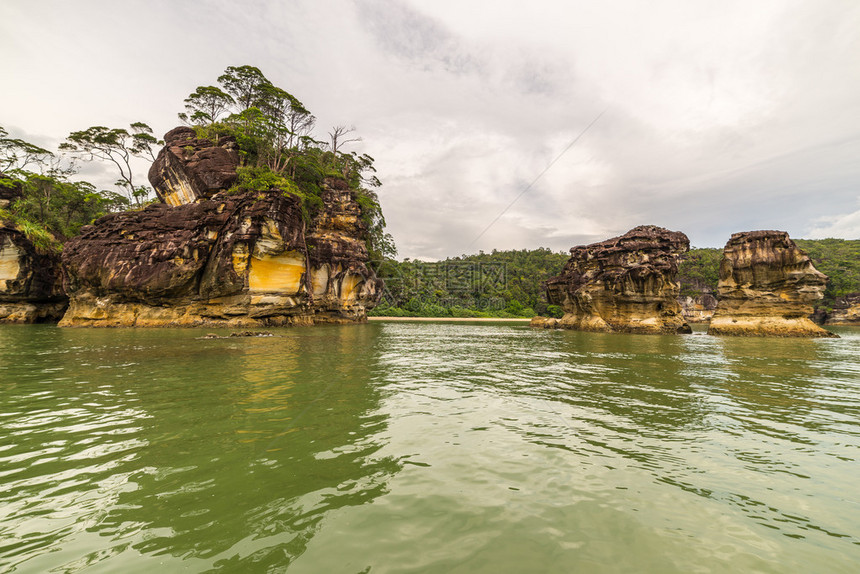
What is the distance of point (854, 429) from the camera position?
18.9 feet

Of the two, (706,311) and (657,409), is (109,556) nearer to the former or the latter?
(657,409)

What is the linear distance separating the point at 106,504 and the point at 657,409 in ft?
28.1

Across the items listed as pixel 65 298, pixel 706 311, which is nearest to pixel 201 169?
pixel 65 298

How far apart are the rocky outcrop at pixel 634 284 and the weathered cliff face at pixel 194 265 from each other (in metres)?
32.6

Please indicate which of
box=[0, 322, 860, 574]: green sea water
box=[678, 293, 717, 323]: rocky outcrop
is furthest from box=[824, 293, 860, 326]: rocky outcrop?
box=[0, 322, 860, 574]: green sea water

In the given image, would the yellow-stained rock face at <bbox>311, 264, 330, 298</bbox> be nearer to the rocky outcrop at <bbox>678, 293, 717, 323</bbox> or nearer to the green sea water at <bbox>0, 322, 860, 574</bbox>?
the green sea water at <bbox>0, 322, 860, 574</bbox>

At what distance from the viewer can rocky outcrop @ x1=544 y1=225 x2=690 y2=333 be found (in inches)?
1373

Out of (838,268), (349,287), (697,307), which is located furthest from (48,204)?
(838,268)

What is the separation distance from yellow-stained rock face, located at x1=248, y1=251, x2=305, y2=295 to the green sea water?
21.3 m

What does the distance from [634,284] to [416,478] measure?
1532 inches

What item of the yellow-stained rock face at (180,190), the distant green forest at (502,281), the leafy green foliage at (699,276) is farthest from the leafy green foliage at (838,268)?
the yellow-stained rock face at (180,190)

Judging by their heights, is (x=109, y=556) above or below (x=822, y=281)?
below

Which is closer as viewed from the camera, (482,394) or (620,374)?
(482,394)

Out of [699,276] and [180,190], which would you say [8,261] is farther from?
[699,276]
